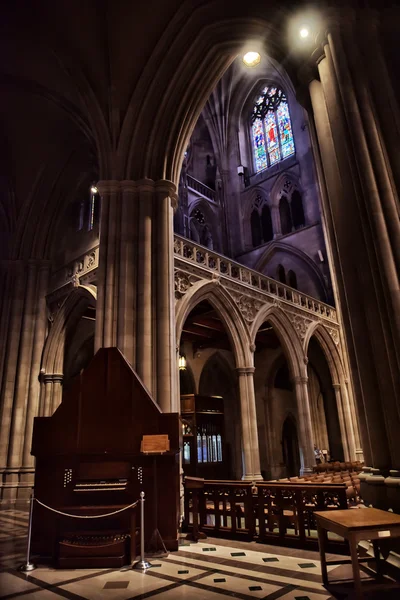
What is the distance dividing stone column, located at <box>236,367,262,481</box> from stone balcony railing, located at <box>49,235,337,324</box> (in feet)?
9.75

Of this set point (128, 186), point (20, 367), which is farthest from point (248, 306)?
point (20, 367)

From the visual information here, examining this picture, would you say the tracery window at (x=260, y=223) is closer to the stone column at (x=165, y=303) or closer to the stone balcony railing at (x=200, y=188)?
the stone balcony railing at (x=200, y=188)

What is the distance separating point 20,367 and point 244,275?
771 centimetres

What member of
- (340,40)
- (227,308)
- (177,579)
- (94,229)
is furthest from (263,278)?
(177,579)

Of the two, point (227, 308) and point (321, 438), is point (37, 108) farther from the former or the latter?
point (321, 438)

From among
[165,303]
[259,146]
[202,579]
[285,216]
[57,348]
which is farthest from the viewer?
[259,146]

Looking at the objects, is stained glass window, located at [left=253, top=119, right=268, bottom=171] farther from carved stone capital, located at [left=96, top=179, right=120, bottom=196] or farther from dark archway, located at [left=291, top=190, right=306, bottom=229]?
carved stone capital, located at [left=96, top=179, right=120, bottom=196]

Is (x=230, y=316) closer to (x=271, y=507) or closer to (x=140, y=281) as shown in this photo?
(x=140, y=281)

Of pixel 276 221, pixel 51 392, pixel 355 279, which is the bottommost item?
pixel 355 279

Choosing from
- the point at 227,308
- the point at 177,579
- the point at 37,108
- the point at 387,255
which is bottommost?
the point at 177,579

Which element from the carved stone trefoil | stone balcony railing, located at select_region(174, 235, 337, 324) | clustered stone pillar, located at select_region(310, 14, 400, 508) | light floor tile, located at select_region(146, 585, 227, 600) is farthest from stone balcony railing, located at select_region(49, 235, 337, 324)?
light floor tile, located at select_region(146, 585, 227, 600)

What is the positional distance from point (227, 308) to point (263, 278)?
109 inches

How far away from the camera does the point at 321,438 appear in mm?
19531

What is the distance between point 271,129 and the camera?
2458cm
